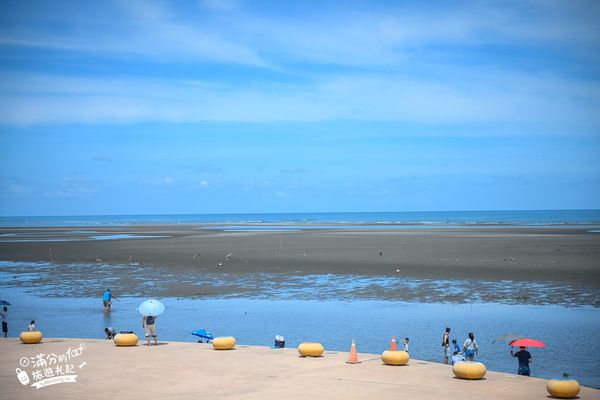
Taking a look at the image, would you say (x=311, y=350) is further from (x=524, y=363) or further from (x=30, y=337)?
(x=30, y=337)

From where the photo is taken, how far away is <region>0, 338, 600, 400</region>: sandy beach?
19266 mm

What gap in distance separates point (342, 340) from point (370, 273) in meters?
25.2

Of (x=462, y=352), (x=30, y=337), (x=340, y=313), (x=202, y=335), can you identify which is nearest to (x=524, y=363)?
(x=462, y=352)

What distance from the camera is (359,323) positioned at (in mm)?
32781

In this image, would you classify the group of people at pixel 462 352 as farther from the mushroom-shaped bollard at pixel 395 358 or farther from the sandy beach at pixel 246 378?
the mushroom-shaped bollard at pixel 395 358

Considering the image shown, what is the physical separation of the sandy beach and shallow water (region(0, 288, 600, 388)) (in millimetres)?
3849

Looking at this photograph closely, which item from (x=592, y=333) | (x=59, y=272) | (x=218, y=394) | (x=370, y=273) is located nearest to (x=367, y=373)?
(x=218, y=394)

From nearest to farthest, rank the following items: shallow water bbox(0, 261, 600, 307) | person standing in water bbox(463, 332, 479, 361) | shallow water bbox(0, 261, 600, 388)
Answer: person standing in water bbox(463, 332, 479, 361) → shallow water bbox(0, 261, 600, 388) → shallow water bbox(0, 261, 600, 307)

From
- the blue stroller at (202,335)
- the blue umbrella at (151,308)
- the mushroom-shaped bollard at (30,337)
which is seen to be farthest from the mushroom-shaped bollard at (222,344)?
the mushroom-shaped bollard at (30,337)

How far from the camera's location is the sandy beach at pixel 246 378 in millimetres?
19266

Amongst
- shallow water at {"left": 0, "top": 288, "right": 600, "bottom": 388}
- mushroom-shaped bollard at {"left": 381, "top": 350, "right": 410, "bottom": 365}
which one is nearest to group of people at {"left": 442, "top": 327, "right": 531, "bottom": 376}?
shallow water at {"left": 0, "top": 288, "right": 600, "bottom": 388}

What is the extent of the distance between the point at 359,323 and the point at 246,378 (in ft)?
40.6

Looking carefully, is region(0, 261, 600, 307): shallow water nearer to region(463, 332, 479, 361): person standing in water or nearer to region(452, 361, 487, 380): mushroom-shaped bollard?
region(463, 332, 479, 361): person standing in water

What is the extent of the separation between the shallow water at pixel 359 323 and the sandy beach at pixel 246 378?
3.85 m
